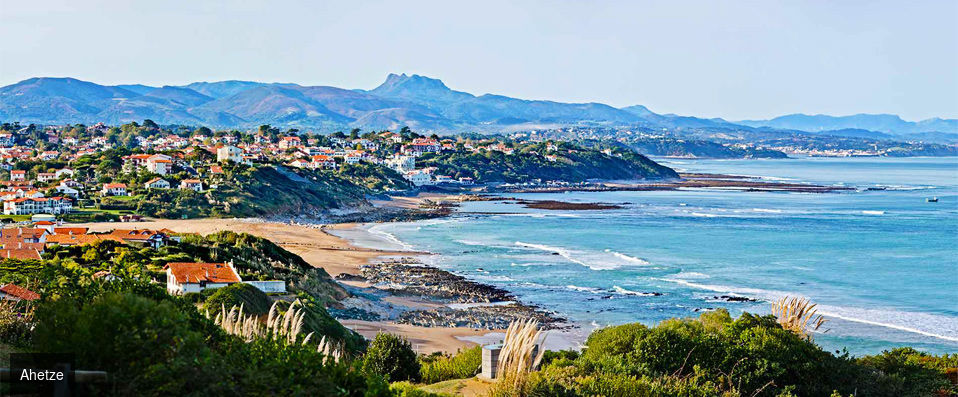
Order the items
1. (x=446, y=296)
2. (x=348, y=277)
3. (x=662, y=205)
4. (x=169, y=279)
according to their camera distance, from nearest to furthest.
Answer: (x=169, y=279) < (x=446, y=296) < (x=348, y=277) < (x=662, y=205)

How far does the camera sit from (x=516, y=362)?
9.72m

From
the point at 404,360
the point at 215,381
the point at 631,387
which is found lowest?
the point at 404,360

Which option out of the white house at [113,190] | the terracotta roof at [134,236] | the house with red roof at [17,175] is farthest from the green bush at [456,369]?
the house with red roof at [17,175]

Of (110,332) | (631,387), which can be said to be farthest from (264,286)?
(110,332)

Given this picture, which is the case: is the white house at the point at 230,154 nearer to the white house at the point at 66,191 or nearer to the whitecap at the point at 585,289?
the white house at the point at 66,191

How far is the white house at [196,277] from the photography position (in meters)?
22.6

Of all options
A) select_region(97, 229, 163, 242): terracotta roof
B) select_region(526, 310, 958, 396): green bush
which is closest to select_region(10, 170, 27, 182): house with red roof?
select_region(97, 229, 163, 242): terracotta roof

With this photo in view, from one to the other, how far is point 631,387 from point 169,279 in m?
17.0

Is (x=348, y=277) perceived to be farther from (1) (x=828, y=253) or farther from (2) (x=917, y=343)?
(1) (x=828, y=253)

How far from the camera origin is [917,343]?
24859mm

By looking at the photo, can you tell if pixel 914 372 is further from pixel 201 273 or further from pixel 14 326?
pixel 201 273

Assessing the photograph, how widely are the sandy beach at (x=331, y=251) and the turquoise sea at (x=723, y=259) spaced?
372 centimetres

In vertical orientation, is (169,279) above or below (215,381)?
below

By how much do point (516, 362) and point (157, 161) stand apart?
232ft
